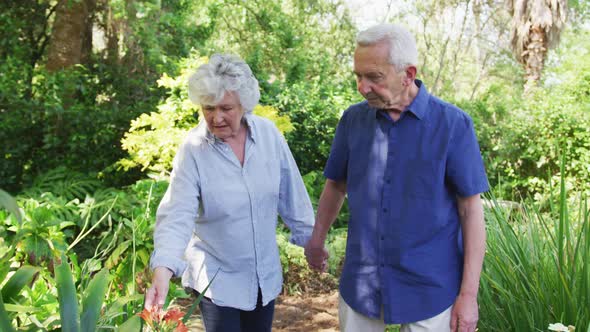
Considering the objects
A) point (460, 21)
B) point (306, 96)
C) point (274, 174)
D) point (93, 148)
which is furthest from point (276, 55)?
point (460, 21)

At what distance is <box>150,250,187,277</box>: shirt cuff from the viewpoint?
6.93ft

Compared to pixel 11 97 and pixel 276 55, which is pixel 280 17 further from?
pixel 11 97

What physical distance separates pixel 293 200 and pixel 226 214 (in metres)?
0.39

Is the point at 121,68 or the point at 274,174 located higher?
the point at 121,68

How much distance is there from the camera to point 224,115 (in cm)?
242

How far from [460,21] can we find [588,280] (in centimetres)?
1590

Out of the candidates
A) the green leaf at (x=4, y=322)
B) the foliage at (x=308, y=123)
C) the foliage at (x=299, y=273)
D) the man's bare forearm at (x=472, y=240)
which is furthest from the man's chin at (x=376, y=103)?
the foliage at (x=308, y=123)

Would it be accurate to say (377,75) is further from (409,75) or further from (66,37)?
(66,37)

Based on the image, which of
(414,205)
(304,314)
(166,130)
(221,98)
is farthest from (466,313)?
(166,130)

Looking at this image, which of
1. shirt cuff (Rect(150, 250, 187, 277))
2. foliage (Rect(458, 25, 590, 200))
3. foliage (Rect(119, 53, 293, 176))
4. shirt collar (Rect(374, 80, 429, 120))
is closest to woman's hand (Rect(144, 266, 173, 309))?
shirt cuff (Rect(150, 250, 187, 277))

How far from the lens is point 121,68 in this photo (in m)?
7.84

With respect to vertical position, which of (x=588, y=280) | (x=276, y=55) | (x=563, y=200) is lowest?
(x=588, y=280)

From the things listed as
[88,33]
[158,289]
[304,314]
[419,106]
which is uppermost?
[88,33]

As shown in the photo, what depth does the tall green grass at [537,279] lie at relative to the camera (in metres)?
2.55
